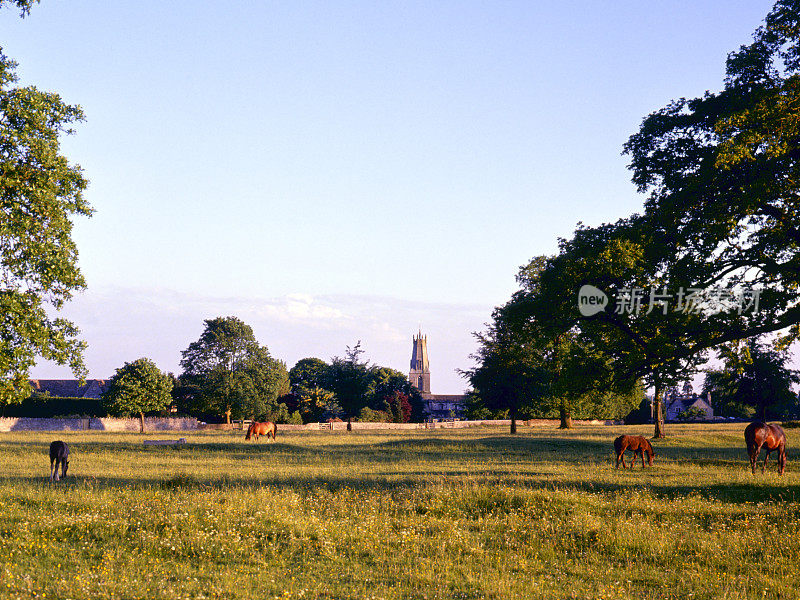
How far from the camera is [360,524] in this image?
13828 millimetres

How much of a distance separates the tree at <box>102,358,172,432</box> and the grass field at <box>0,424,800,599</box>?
51.9 metres

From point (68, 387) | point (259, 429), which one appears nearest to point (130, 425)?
point (259, 429)

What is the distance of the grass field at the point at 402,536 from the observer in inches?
389

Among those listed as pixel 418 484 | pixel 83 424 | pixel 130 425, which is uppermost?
pixel 418 484

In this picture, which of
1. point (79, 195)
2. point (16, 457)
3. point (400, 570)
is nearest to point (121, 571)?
point (400, 570)

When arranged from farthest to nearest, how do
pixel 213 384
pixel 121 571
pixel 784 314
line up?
pixel 213 384 → pixel 784 314 → pixel 121 571

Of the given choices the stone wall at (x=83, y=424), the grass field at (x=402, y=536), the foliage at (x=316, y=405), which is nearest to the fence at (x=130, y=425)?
the stone wall at (x=83, y=424)

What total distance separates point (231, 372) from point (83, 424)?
20.5 m

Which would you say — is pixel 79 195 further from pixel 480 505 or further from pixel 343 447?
pixel 343 447

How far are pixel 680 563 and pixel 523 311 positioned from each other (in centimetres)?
1577

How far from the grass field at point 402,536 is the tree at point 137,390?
51.9 m

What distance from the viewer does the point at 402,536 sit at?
12922 mm

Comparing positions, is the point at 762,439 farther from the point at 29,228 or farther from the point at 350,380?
the point at 350,380

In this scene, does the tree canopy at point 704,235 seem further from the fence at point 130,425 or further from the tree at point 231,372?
the tree at point 231,372
